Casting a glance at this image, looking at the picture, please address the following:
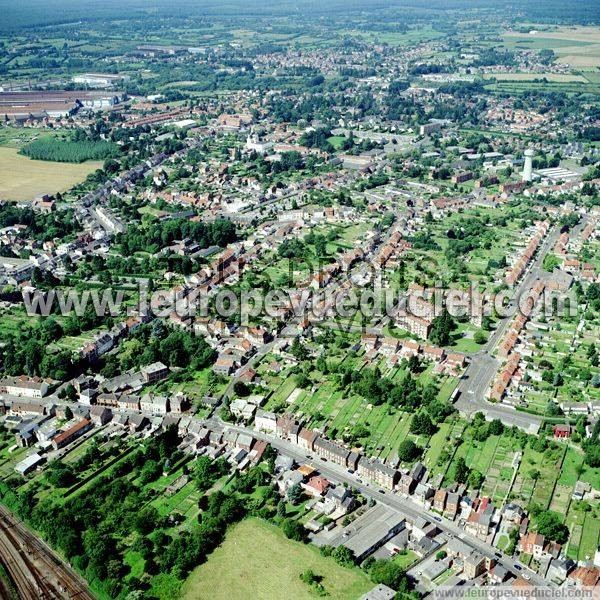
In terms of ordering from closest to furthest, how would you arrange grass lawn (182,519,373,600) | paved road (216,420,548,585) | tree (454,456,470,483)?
1. grass lawn (182,519,373,600)
2. paved road (216,420,548,585)
3. tree (454,456,470,483)

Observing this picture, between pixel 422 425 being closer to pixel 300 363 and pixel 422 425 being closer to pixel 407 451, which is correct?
pixel 407 451

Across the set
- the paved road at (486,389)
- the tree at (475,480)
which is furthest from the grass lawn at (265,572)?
the paved road at (486,389)

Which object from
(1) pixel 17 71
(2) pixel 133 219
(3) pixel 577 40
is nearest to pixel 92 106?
(1) pixel 17 71

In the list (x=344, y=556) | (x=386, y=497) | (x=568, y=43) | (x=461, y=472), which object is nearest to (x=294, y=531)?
(x=344, y=556)

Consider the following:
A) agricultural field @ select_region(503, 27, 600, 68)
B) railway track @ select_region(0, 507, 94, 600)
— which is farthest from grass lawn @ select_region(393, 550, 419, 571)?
agricultural field @ select_region(503, 27, 600, 68)

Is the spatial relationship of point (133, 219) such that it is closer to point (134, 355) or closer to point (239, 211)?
point (239, 211)

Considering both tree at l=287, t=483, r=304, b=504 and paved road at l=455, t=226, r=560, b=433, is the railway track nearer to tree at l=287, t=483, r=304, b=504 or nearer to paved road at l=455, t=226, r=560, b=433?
tree at l=287, t=483, r=304, b=504
